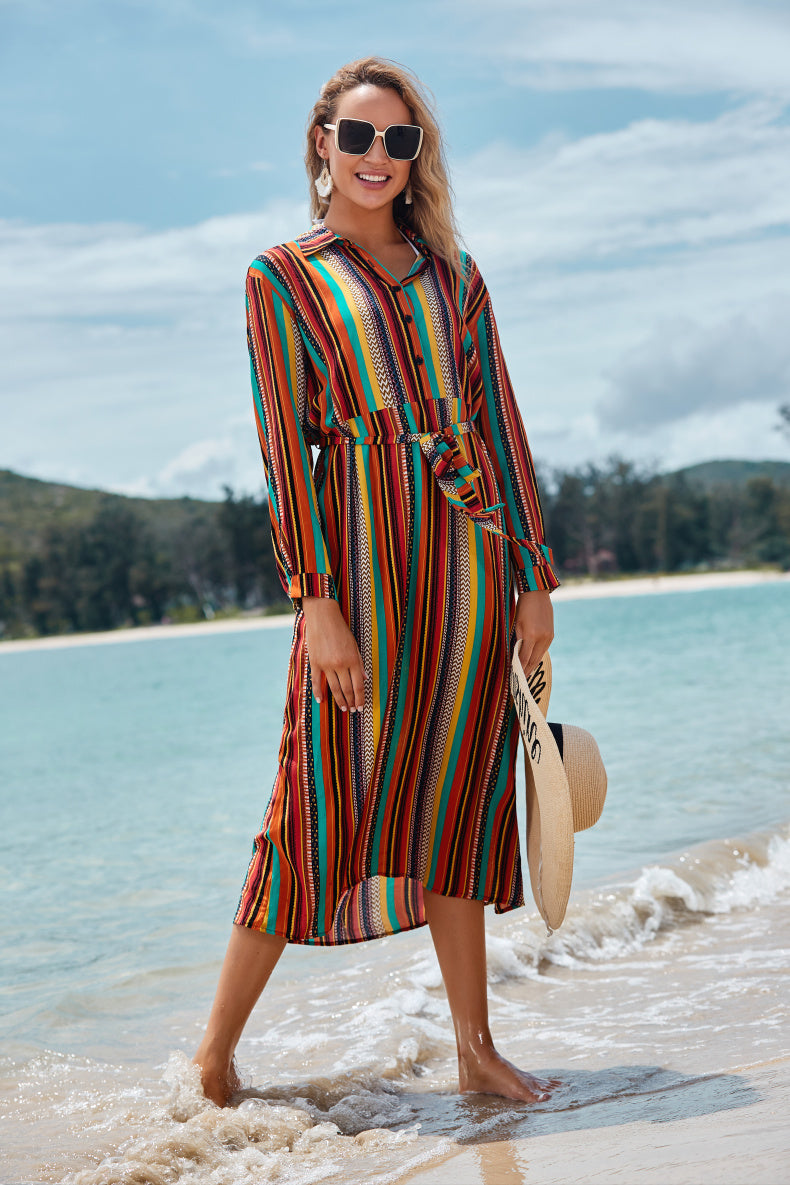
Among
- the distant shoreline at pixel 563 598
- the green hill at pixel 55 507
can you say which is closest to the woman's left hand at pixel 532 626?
the distant shoreline at pixel 563 598

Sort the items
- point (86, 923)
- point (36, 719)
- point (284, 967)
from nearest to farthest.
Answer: point (284, 967)
point (86, 923)
point (36, 719)

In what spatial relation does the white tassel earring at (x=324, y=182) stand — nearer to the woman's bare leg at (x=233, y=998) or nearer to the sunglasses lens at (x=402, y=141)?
the sunglasses lens at (x=402, y=141)

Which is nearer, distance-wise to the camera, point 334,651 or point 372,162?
point 334,651

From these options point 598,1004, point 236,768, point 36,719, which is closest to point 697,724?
point 236,768

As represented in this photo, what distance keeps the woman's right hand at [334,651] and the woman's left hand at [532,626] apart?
1.00ft

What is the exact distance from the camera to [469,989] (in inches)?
80.9

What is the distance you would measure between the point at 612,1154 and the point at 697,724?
7.08 meters

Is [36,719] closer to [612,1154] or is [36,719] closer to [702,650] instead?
[702,650]

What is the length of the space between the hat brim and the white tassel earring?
87 cm

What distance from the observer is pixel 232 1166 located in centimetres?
179

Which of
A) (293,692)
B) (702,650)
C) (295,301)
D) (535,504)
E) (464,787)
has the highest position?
(295,301)

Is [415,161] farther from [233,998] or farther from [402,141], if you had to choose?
[233,998]

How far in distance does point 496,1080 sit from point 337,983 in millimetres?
1204

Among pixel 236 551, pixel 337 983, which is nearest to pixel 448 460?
pixel 337 983
